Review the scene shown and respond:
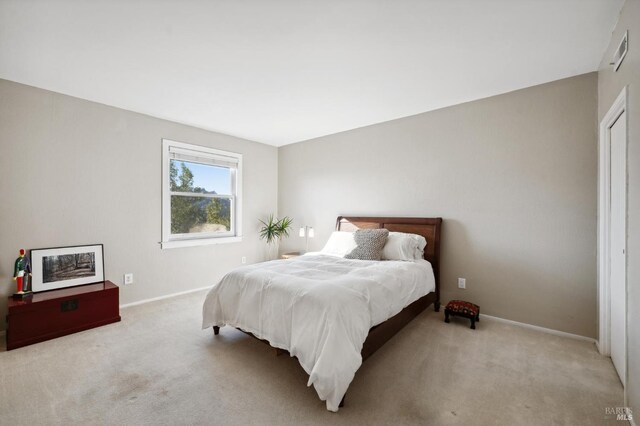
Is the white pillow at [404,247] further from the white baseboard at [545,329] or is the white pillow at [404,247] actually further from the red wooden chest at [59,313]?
the red wooden chest at [59,313]

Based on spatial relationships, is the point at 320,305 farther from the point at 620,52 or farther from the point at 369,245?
the point at 620,52

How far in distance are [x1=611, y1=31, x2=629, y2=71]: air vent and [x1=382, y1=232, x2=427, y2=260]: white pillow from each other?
7.28ft

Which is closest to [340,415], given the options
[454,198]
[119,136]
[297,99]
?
[454,198]

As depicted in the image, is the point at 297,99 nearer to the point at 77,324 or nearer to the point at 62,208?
the point at 62,208

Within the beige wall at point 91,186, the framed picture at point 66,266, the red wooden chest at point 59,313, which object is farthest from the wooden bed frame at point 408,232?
→ the framed picture at point 66,266

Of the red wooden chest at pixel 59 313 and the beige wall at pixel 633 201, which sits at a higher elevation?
the beige wall at pixel 633 201

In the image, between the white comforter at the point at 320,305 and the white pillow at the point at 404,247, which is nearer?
the white comforter at the point at 320,305

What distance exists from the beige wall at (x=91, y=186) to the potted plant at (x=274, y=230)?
0.97 meters

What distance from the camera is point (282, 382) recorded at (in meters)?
2.00

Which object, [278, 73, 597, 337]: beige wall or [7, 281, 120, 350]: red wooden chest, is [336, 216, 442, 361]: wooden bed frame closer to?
[278, 73, 597, 337]: beige wall

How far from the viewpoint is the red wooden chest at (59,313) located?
2506mm

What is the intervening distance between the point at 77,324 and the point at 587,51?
5365mm

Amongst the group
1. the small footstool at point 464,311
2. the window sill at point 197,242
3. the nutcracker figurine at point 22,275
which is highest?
the window sill at point 197,242

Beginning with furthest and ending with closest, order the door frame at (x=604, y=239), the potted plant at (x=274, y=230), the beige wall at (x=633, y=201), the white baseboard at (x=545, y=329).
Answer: the potted plant at (x=274, y=230) → the white baseboard at (x=545, y=329) → the door frame at (x=604, y=239) → the beige wall at (x=633, y=201)
